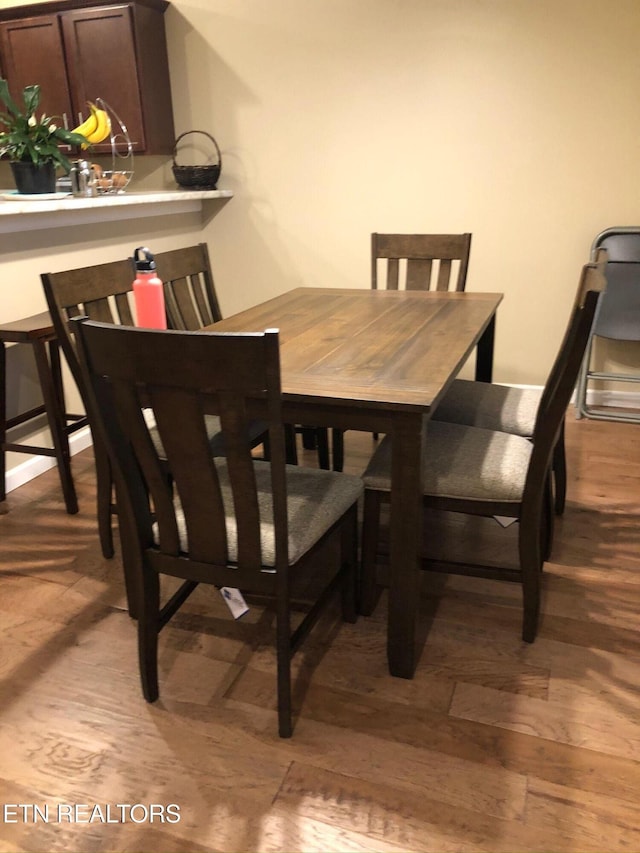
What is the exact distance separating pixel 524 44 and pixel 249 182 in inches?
60.4

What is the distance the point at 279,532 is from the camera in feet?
4.18

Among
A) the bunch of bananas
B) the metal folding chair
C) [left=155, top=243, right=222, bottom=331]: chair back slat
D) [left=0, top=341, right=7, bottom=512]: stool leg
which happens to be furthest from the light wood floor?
the bunch of bananas

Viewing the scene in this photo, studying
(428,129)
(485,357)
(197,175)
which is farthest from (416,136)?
(485,357)

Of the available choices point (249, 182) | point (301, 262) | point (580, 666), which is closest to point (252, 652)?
point (580, 666)

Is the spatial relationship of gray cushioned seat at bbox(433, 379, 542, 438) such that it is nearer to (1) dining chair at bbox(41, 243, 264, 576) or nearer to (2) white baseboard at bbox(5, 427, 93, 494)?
(1) dining chair at bbox(41, 243, 264, 576)

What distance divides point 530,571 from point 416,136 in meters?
2.47

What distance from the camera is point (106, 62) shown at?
10.7 ft

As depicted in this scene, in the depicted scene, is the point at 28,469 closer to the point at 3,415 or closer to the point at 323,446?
the point at 3,415

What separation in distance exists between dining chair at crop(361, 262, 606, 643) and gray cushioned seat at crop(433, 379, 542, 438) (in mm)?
204

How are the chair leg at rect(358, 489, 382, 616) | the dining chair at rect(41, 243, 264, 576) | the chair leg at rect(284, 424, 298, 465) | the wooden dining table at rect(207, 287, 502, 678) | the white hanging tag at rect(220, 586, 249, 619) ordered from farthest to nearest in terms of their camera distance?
the chair leg at rect(284, 424, 298, 465) → the dining chair at rect(41, 243, 264, 576) → the chair leg at rect(358, 489, 382, 616) → the white hanging tag at rect(220, 586, 249, 619) → the wooden dining table at rect(207, 287, 502, 678)

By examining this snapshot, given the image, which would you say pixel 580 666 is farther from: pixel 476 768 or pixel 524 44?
pixel 524 44

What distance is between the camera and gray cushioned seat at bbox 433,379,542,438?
2006mm

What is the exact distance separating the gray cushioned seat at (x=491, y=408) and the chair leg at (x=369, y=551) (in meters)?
0.55

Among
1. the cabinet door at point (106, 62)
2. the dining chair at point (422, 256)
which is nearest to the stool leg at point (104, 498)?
the dining chair at point (422, 256)
